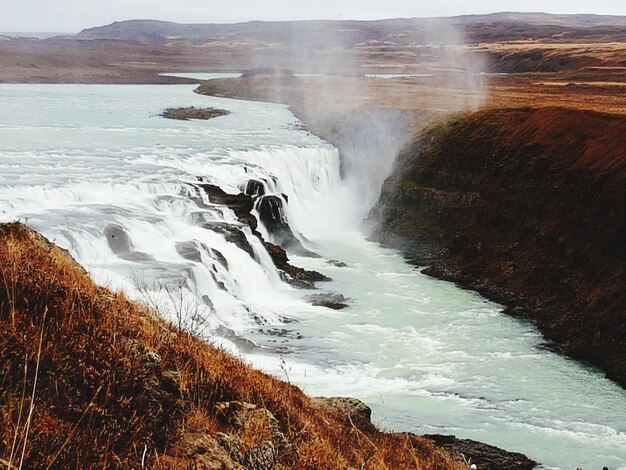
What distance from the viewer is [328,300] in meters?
23.4

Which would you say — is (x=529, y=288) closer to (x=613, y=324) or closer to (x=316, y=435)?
(x=613, y=324)

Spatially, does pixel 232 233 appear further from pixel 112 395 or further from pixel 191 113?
pixel 191 113

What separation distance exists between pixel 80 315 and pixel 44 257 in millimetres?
2057

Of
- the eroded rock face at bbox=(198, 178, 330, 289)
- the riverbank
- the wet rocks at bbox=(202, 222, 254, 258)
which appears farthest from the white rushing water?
the riverbank

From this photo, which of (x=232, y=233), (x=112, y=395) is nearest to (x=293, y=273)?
(x=232, y=233)

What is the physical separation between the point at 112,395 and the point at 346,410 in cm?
553

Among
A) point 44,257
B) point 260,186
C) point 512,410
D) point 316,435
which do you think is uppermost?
point 44,257

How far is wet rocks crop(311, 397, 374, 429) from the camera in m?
9.05

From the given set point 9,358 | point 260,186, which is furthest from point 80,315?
point 260,186

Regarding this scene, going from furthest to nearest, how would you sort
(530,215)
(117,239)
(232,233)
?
(530,215)
(232,233)
(117,239)

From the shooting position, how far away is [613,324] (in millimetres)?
20703

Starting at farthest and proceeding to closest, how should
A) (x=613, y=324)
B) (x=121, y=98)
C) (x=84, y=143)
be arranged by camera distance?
1. (x=121, y=98)
2. (x=84, y=143)
3. (x=613, y=324)

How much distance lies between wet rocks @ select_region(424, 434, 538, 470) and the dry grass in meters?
6.27

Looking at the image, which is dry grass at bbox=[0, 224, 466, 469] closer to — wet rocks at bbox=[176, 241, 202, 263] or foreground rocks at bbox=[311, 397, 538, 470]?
foreground rocks at bbox=[311, 397, 538, 470]
